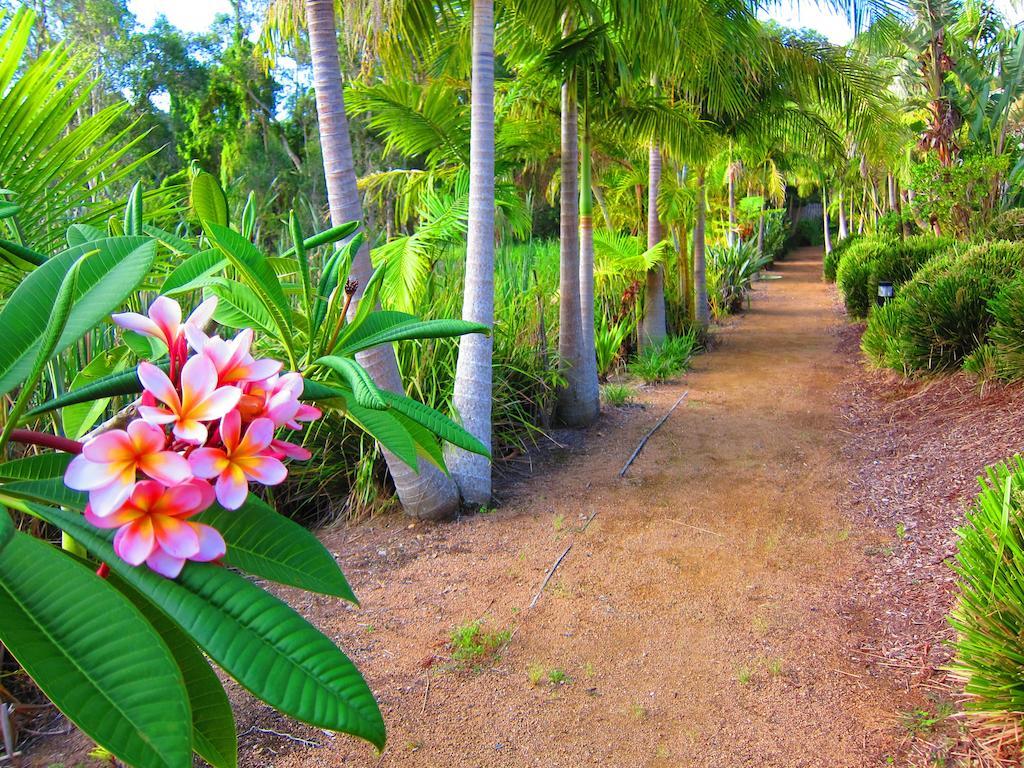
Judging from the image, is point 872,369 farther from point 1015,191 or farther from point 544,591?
point 1015,191

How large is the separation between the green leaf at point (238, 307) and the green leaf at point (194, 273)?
0.16 m

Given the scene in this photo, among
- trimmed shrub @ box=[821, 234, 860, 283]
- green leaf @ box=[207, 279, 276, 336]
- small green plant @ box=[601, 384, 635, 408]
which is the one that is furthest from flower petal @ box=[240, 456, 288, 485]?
trimmed shrub @ box=[821, 234, 860, 283]

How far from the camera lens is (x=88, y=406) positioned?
1487mm

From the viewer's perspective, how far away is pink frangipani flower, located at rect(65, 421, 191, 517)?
72 cm

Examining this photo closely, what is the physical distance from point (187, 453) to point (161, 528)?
89mm

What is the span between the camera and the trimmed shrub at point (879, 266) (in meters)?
11.4

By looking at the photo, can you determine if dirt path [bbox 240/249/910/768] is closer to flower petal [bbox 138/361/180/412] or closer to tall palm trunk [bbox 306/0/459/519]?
tall palm trunk [bbox 306/0/459/519]

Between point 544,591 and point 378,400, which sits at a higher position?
point 378,400

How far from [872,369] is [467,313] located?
5770mm

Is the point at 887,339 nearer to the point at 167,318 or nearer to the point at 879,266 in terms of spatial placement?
the point at 879,266

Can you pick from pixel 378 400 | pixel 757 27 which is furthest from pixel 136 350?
pixel 757 27

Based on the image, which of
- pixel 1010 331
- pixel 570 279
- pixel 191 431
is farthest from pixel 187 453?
pixel 1010 331

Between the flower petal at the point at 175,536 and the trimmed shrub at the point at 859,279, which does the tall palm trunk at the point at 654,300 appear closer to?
the trimmed shrub at the point at 859,279

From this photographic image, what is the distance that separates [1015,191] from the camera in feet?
54.7
